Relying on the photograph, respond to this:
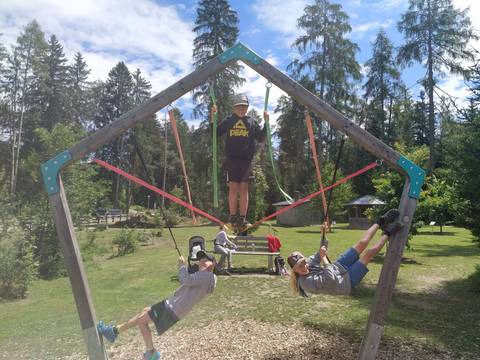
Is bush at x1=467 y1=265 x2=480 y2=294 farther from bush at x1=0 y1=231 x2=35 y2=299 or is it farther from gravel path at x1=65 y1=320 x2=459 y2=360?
bush at x1=0 y1=231 x2=35 y2=299

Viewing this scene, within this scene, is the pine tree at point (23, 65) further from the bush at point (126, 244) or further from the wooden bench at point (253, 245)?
the wooden bench at point (253, 245)

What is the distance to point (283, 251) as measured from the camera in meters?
15.0

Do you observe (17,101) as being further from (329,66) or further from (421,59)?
(421,59)

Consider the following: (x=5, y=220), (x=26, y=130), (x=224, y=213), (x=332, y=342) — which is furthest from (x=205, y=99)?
(x=26, y=130)

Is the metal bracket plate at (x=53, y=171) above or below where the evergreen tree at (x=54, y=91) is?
below

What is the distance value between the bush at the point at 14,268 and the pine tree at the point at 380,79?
2882cm

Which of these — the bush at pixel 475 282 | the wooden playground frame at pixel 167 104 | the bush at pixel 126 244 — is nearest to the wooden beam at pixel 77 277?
the wooden playground frame at pixel 167 104

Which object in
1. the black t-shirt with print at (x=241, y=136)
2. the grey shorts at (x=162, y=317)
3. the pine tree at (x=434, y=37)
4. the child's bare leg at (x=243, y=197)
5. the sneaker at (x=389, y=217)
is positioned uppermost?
the pine tree at (x=434, y=37)

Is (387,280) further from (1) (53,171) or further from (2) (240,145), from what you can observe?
(1) (53,171)

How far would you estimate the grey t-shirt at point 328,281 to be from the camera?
4.55 m

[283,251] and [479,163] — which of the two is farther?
[283,251]

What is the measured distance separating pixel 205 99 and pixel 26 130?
30664 millimetres

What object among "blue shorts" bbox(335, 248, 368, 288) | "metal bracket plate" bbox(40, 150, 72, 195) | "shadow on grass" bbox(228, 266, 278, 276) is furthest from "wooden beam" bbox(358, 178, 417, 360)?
"shadow on grass" bbox(228, 266, 278, 276)

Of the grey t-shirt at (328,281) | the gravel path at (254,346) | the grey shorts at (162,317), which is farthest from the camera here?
the gravel path at (254,346)
